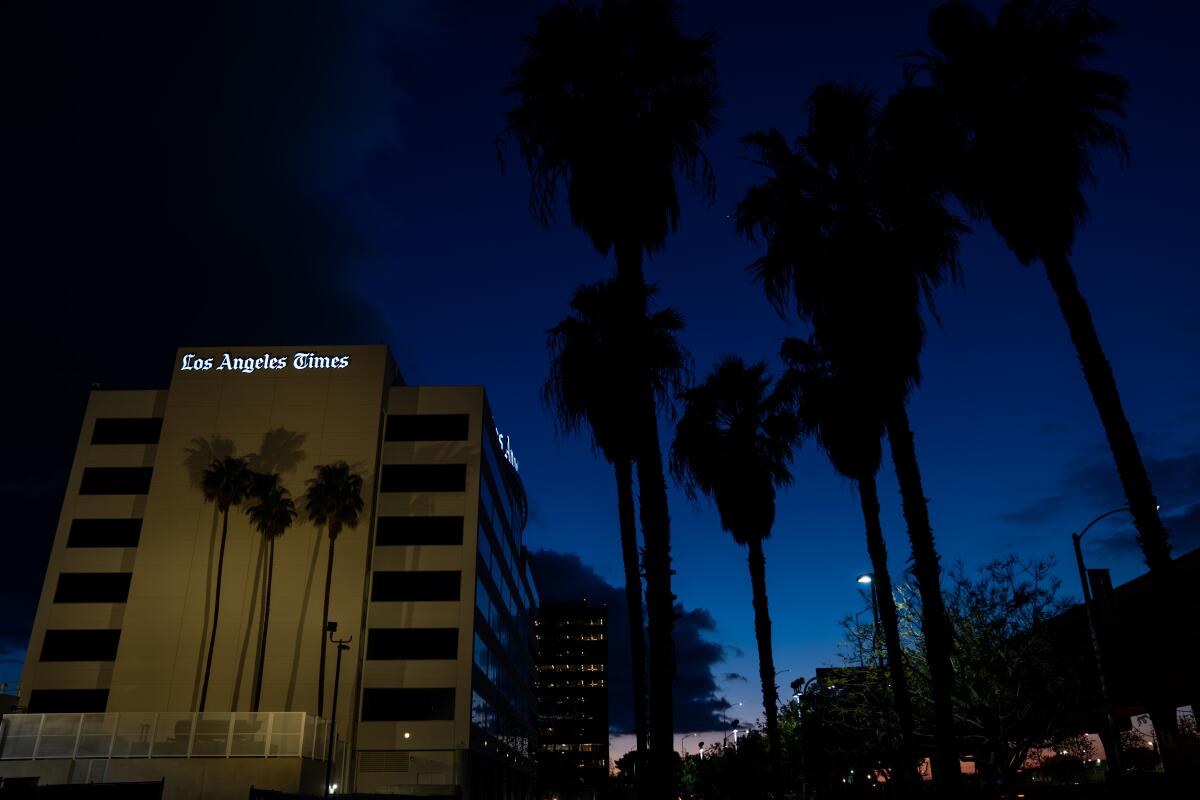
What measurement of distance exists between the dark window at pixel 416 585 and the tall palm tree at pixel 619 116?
4610 cm

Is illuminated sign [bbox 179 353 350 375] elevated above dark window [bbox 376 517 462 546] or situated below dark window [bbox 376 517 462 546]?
above

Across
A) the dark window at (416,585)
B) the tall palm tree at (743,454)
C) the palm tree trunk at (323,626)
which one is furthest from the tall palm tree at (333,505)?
the tall palm tree at (743,454)

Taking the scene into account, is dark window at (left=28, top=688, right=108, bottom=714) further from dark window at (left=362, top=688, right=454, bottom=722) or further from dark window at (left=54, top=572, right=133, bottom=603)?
dark window at (left=362, top=688, right=454, bottom=722)

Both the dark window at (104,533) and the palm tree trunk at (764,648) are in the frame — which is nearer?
the palm tree trunk at (764,648)

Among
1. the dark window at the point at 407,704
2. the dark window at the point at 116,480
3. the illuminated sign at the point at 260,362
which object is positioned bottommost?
the dark window at the point at 407,704

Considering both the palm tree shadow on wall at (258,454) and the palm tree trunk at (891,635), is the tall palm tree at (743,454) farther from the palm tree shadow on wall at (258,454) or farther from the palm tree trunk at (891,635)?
the palm tree shadow on wall at (258,454)

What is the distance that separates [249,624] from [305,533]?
7.22m

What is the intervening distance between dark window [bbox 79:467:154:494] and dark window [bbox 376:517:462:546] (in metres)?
18.9

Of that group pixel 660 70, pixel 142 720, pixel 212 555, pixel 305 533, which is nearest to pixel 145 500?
pixel 212 555

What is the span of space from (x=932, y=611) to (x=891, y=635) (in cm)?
619

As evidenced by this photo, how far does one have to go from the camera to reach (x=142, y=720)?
140 ft

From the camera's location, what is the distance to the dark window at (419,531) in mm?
63125

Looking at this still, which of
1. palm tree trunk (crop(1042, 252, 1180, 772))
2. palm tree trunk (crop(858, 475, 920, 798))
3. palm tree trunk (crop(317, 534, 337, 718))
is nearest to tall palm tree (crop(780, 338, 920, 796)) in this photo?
palm tree trunk (crop(858, 475, 920, 798))

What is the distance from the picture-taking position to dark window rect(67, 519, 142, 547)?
63.6m
